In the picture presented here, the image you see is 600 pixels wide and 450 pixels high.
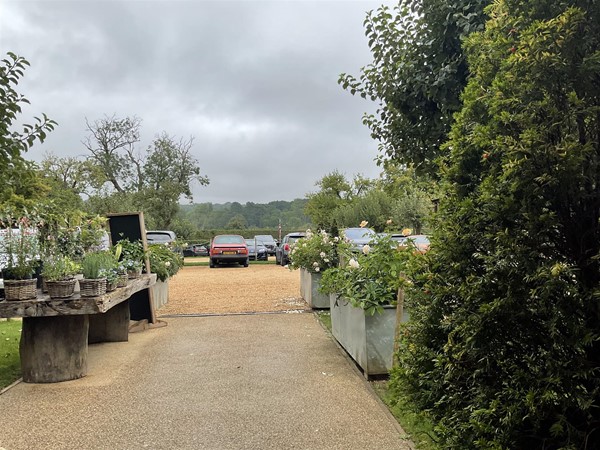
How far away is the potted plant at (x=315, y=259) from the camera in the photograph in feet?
28.1

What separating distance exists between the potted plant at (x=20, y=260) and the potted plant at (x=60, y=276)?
0.42 ft

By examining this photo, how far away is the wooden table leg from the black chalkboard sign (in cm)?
272

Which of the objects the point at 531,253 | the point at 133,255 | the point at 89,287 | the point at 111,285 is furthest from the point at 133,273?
the point at 531,253

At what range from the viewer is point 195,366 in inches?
210

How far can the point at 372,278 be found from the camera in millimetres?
5184

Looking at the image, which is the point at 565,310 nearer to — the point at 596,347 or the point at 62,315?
the point at 596,347

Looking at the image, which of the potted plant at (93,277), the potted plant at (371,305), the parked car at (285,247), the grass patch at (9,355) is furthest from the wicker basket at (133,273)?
the parked car at (285,247)

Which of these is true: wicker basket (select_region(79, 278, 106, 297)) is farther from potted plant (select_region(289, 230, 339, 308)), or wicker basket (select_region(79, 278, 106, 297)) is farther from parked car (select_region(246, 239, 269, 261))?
parked car (select_region(246, 239, 269, 261))

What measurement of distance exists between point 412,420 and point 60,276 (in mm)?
3384

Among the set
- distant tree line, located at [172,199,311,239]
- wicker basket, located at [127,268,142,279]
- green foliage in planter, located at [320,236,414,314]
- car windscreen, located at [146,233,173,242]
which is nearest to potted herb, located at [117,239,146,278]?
wicker basket, located at [127,268,142,279]

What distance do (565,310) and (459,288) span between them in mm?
375

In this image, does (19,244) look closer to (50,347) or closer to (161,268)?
(50,347)

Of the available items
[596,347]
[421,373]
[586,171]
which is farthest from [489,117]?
[421,373]

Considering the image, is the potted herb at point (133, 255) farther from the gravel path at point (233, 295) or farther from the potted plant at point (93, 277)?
the gravel path at point (233, 295)
